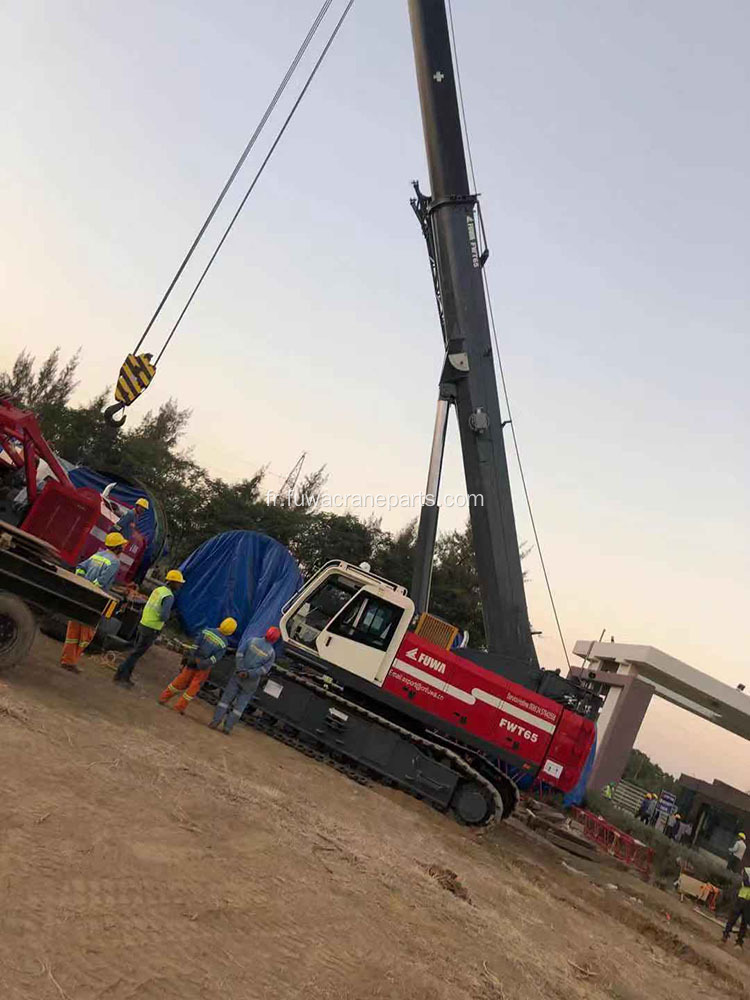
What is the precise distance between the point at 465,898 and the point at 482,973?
203cm

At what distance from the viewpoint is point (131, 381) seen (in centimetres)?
1165

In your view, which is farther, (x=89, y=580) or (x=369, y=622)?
(x=369, y=622)

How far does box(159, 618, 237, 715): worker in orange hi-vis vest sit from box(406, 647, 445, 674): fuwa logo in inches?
116

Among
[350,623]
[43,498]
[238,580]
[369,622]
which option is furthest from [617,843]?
[43,498]

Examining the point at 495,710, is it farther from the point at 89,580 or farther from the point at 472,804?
the point at 89,580

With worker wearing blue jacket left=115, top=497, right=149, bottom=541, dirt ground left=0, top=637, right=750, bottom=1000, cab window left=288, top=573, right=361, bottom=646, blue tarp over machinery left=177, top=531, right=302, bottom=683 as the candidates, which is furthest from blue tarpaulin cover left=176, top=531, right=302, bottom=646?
dirt ground left=0, top=637, right=750, bottom=1000

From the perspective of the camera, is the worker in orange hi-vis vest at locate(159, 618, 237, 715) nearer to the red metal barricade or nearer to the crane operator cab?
the crane operator cab

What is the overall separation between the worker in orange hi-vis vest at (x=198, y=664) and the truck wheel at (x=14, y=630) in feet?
9.07

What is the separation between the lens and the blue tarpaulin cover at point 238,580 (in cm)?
1655

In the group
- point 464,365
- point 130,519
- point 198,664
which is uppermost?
point 464,365

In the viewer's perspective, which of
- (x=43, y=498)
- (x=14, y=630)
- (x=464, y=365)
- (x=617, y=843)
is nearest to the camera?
(x=14, y=630)

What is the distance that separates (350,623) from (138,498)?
22.4 ft

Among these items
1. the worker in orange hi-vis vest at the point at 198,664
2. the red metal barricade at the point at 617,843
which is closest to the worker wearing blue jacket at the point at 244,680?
the worker in orange hi-vis vest at the point at 198,664

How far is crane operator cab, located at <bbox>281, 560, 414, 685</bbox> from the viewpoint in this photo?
40.7ft
